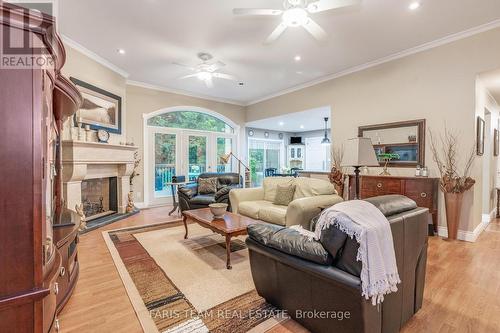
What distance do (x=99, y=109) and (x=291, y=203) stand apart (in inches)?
163

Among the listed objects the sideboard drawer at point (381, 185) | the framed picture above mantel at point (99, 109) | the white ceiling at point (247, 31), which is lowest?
the sideboard drawer at point (381, 185)

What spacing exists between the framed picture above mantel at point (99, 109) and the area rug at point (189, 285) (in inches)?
89.5

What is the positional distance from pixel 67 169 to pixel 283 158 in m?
8.14

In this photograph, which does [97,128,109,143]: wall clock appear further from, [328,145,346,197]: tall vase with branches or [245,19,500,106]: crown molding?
[328,145,346,197]: tall vase with branches

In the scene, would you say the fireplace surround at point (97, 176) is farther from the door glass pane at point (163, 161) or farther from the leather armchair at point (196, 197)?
the leather armchair at point (196, 197)

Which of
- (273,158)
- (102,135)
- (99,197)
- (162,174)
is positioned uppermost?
(102,135)

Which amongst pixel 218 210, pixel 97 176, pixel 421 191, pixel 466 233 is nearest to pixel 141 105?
pixel 97 176

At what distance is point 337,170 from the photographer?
5125 millimetres

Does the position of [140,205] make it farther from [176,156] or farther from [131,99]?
[131,99]

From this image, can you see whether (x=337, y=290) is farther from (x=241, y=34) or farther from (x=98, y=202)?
(x=98, y=202)

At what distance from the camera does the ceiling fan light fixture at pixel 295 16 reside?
2.61 m

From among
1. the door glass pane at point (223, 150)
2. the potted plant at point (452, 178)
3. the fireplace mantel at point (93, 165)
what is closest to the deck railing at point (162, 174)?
the fireplace mantel at point (93, 165)

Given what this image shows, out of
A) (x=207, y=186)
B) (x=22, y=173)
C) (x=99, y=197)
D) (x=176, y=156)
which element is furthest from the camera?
(x=176, y=156)

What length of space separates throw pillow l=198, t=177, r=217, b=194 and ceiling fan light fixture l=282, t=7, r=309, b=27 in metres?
3.33
